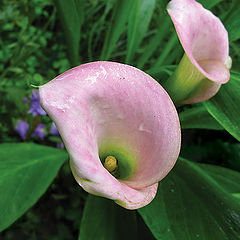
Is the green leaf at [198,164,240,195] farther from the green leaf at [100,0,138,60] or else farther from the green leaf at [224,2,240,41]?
the green leaf at [100,0,138,60]

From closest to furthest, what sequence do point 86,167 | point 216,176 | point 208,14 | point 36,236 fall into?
point 86,167, point 208,14, point 216,176, point 36,236

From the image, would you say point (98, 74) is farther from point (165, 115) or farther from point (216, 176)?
point (216, 176)

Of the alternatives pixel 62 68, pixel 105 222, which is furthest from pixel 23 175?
pixel 62 68

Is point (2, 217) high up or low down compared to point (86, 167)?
down

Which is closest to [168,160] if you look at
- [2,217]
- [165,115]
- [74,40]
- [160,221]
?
[165,115]

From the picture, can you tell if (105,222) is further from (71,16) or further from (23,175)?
(71,16)

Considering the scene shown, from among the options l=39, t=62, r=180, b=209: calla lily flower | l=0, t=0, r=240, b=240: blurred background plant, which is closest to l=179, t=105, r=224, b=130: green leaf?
l=0, t=0, r=240, b=240: blurred background plant
